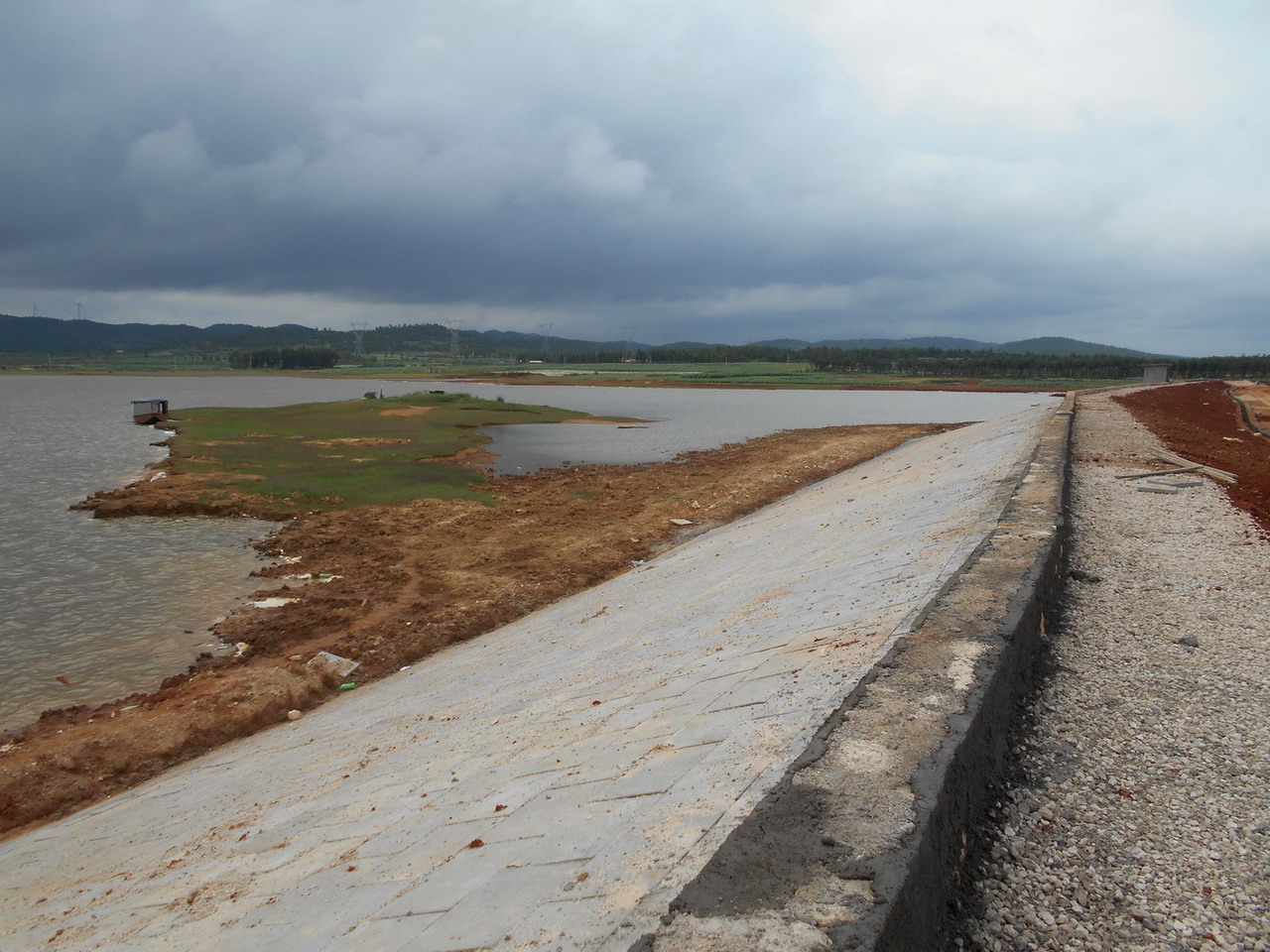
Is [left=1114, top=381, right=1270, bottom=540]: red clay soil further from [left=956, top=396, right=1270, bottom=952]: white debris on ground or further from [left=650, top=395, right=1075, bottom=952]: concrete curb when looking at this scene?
[left=650, top=395, right=1075, bottom=952]: concrete curb

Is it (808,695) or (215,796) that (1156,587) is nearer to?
(808,695)

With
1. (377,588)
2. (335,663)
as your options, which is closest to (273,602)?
(377,588)

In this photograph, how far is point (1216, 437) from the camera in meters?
26.0

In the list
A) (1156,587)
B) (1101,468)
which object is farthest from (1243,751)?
(1101,468)

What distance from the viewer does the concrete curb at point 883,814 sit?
7.84 feet

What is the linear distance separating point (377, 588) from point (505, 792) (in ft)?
36.5

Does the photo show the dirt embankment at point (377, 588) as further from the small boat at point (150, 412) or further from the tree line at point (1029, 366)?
the tree line at point (1029, 366)

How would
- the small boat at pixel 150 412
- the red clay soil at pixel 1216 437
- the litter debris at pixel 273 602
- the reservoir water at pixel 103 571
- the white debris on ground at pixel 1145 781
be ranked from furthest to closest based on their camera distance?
1. the small boat at pixel 150 412
2. the litter debris at pixel 273 602
3. the red clay soil at pixel 1216 437
4. the reservoir water at pixel 103 571
5. the white debris on ground at pixel 1145 781

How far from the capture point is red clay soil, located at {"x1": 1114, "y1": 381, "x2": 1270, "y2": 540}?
12.1 m

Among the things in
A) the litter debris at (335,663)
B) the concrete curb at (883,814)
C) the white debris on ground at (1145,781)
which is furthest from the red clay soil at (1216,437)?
the litter debris at (335,663)

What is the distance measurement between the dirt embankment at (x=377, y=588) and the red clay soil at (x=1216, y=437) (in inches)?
421

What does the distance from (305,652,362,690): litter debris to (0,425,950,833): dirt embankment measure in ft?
0.60

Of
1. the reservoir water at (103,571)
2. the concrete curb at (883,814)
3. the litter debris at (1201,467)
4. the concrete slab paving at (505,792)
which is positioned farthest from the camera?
the litter debris at (1201,467)

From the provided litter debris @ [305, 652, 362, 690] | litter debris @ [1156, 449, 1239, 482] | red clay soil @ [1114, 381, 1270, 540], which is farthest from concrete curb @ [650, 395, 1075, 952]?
litter debris @ [1156, 449, 1239, 482]
